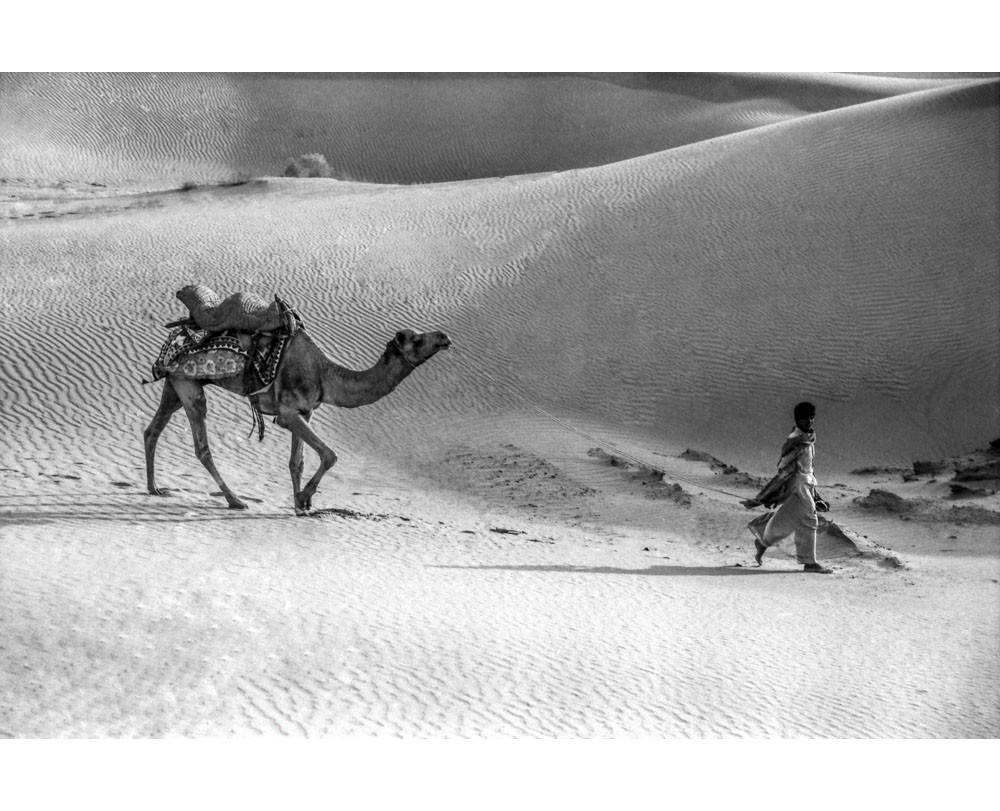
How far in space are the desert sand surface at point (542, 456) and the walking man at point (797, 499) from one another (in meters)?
0.47

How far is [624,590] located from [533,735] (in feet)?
11.8

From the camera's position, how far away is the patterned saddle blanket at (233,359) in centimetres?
1265

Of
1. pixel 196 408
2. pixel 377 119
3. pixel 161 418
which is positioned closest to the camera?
pixel 196 408

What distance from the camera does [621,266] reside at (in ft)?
81.7

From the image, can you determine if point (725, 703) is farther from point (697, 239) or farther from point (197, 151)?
point (197, 151)

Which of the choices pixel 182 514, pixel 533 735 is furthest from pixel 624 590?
pixel 182 514

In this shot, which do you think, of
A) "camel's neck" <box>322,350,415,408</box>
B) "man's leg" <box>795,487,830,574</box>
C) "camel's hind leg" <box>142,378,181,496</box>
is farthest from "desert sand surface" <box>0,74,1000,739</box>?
"camel's neck" <box>322,350,415,408</box>

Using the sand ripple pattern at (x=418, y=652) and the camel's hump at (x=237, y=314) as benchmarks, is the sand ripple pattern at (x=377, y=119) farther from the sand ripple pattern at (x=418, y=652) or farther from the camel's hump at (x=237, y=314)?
the sand ripple pattern at (x=418, y=652)

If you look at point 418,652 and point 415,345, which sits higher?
point 415,345

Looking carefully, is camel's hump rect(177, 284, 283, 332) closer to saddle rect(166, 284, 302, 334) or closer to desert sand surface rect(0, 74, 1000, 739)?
saddle rect(166, 284, 302, 334)

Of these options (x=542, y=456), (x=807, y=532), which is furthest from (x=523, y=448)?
(x=807, y=532)

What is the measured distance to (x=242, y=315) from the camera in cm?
1266

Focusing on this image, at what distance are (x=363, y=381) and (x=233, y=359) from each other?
4.37ft

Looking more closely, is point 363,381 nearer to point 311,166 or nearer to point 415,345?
point 415,345
